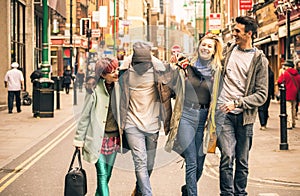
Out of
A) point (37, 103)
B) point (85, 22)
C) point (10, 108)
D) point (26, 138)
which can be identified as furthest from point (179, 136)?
point (85, 22)

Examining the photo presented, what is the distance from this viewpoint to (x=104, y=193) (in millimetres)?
7578

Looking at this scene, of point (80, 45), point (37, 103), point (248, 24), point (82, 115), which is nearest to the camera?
point (82, 115)

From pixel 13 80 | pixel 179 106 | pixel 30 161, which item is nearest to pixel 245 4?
pixel 13 80

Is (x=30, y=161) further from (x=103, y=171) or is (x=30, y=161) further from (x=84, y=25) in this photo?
(x=84, y=25)

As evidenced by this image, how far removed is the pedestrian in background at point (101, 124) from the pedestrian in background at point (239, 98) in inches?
46.9

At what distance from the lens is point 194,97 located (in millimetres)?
7945

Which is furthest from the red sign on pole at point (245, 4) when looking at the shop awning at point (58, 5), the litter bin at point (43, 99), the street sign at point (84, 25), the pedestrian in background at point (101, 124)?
the pedestrian in background at point (101, 124)

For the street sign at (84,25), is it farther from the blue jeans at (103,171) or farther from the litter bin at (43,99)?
the blue jeans at (103,171)

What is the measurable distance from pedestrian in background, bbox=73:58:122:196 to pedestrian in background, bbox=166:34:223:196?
68 cm

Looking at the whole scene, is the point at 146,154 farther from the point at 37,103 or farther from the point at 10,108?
the point at 10,108

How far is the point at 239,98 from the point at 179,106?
26.2 inches

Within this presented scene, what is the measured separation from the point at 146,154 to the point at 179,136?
1.49 ft

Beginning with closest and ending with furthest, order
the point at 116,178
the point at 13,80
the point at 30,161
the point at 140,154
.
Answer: the point at 140,154
the point at 116,178
the point at 30,161
the point at 13,80

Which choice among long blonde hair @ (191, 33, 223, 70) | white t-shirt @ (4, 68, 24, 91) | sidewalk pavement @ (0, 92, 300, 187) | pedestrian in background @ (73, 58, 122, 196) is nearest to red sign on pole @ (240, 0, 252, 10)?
sidewalk pavement @ (0, 92, 300, 187)
